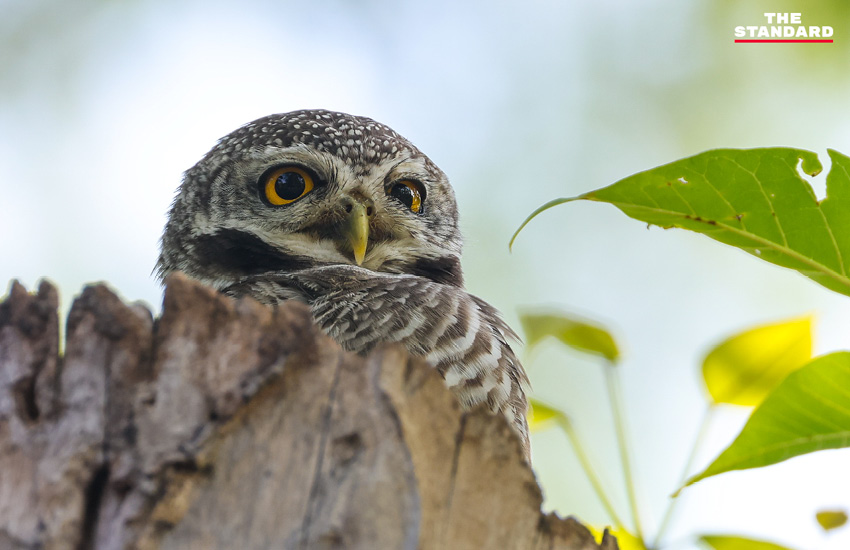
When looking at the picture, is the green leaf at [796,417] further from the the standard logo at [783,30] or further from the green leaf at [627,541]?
the the standard logo at [783,30]

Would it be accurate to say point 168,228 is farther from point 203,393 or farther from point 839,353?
point 839,353

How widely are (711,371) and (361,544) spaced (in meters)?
1.33

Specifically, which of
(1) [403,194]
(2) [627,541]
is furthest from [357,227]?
(2) [627,541]

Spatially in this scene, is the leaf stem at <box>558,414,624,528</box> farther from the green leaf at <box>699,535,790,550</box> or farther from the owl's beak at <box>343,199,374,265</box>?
the owl's beak at <box>343,199,374,265</box>

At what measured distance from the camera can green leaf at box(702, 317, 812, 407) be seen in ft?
7.14

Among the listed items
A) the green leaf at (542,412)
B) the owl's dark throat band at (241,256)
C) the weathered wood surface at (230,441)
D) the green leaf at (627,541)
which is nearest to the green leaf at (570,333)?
the green leaf at (542,412)

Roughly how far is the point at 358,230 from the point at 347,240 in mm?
49

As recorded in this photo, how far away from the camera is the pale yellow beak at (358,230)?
2611 millimetres

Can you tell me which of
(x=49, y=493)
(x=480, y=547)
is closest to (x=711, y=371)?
(x=480, y=547)

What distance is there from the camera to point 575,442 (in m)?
2.34

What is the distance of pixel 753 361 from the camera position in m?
2.17

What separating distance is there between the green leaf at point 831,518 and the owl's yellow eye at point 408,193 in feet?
5.71

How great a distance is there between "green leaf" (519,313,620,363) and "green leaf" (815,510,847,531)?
0.66 meters

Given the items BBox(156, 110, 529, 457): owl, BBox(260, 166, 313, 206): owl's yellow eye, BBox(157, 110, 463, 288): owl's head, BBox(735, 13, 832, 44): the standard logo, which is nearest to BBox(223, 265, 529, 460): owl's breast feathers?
BBox(156, 110, 529, 457): owl
